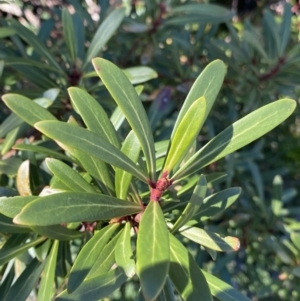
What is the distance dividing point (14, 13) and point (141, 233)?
117 centimetres

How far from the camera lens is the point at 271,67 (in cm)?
125

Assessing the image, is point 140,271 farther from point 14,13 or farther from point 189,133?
point 14,13

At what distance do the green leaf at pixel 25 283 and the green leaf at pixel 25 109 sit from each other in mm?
263

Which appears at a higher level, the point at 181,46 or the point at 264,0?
the point at 181,46

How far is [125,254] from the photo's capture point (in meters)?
0.59

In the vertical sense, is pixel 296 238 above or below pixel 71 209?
below

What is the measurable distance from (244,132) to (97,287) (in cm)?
32

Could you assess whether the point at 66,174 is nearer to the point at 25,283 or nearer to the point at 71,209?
the point at 71,209

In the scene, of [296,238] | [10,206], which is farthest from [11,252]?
[296,238]

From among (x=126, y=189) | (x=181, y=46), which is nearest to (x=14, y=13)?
(x=181, y=46)

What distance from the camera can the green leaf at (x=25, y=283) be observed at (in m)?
0.71

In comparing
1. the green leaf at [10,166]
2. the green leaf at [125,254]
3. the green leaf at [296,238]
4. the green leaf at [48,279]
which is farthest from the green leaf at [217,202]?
the green leaf at [296,238]

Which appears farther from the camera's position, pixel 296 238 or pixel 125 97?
pixel 296 238

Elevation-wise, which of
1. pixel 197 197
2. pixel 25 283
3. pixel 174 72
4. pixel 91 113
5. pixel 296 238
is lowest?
pixel 296 238
